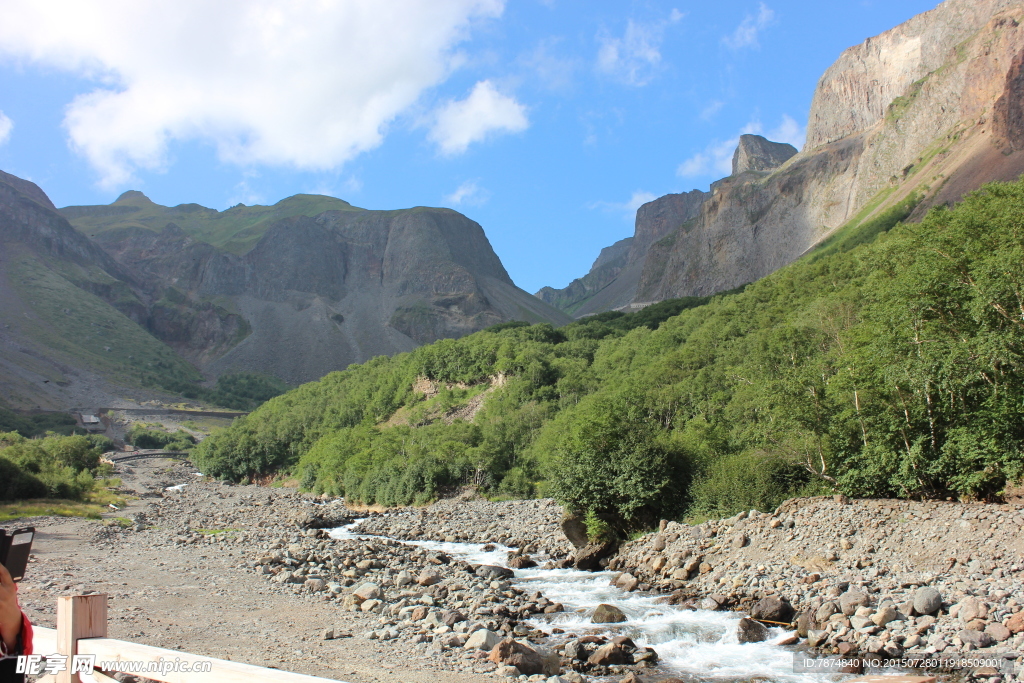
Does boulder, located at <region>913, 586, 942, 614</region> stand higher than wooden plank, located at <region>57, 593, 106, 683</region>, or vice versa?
wooden plank, located at <region>57, 593, 106, 683</region>

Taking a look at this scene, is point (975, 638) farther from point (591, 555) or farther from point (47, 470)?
point (47, 470)

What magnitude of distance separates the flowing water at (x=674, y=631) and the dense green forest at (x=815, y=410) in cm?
672

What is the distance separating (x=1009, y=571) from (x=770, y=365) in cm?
2419

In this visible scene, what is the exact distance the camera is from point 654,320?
4264 inches

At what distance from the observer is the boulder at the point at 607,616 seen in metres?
18.5

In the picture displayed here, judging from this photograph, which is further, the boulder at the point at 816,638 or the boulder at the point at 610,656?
the boulder at the point at 816,638

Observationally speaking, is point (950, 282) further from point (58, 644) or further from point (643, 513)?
point (58, 644)

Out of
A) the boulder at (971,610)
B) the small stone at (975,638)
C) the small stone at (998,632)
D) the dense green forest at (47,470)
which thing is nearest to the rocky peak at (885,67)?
the boulder at (971,610)

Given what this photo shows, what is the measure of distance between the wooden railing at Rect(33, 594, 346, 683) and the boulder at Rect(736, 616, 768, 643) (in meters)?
14.3

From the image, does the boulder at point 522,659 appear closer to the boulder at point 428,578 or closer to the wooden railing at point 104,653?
the boulder at point 428,578

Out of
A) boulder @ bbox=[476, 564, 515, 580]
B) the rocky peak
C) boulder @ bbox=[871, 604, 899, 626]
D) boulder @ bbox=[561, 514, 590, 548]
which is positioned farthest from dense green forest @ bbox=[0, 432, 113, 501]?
the rocky peak

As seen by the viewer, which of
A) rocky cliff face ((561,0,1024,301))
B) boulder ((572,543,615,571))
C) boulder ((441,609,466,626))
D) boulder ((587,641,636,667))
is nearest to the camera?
boulder ((587,641,636,667))

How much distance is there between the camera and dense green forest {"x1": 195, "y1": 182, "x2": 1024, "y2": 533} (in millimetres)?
20781

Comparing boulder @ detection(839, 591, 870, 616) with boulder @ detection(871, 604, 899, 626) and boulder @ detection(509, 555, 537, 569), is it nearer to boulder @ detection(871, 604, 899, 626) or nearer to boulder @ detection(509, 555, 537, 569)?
boulder @ detection(871, 604, 899, 626)
